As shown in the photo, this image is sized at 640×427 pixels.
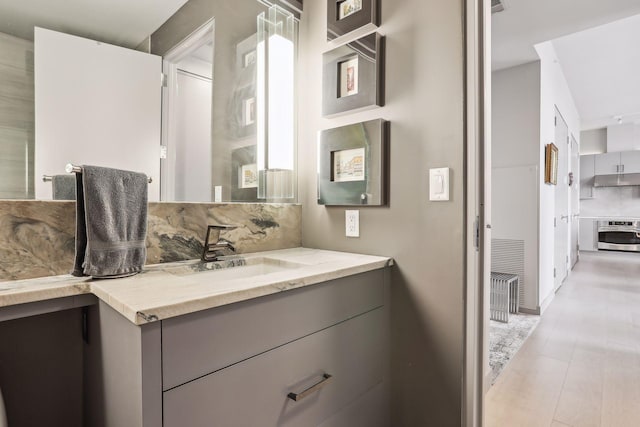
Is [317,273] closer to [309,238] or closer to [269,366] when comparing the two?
[269,366]

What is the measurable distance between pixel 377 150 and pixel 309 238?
2.00 feet

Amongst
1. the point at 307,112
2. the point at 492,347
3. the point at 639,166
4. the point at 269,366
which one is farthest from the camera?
the point at 639,166

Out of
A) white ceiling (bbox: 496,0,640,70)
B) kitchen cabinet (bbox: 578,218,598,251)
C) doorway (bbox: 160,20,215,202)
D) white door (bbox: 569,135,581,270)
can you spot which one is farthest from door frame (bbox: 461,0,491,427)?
kitchen cabinet (bbox: 578,218,598,251)

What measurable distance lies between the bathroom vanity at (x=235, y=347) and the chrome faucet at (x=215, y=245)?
6 centimetres

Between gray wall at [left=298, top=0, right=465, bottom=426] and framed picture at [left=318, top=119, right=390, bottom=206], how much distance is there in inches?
2.0

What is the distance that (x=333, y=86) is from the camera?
163 cm

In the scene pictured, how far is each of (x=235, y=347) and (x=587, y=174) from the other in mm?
9212

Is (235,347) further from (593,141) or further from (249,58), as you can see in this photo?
(593,141)

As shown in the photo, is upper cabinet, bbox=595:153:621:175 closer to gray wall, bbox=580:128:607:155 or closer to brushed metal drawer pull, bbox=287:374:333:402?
gray wall, bbox=580:128:607:155

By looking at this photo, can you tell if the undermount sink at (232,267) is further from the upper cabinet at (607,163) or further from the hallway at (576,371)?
the upper cabinet at (607,163)

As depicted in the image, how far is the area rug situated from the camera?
2.31 metres

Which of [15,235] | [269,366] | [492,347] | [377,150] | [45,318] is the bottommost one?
[492,347]

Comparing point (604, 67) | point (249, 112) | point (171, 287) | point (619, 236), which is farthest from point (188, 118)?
point (619, 236)

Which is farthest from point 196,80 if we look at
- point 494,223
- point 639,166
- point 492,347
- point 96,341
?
point 639,166
